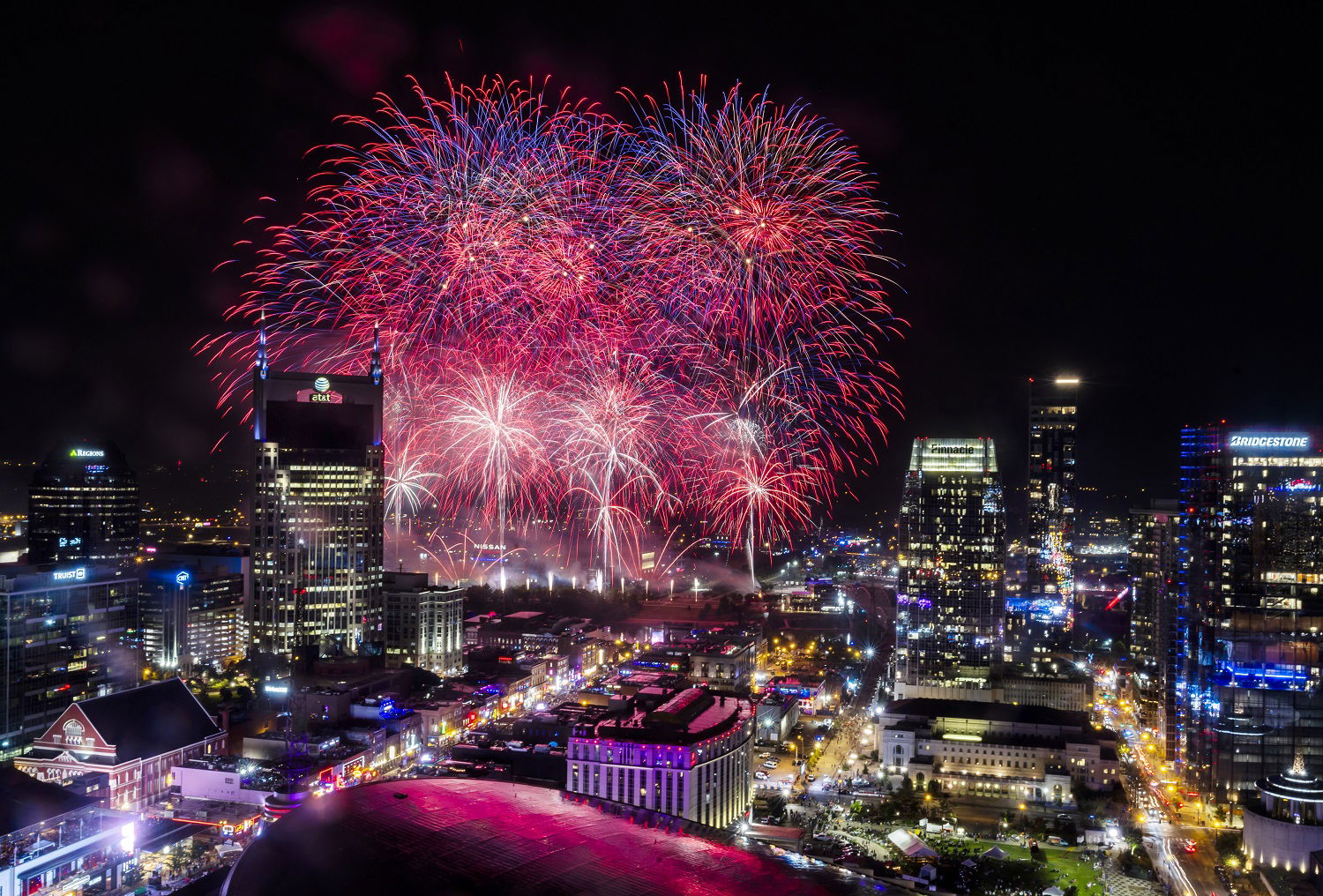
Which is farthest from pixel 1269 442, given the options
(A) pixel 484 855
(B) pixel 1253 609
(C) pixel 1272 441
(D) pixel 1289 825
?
(A) pixel 484 855

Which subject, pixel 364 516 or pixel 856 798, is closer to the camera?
pixel 856 798

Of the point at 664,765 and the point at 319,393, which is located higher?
the point at 319,393

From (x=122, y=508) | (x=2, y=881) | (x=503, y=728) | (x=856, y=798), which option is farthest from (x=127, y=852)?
(x=122, y=508)

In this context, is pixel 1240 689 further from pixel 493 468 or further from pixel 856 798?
pixel 493 468

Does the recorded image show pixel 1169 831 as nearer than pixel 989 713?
Yes

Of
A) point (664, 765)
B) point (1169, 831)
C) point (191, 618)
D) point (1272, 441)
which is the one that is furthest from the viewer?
point (191, 618)

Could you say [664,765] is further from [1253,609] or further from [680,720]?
[1253,609]

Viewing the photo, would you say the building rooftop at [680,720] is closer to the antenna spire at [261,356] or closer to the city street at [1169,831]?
the city street at [1169,831]
